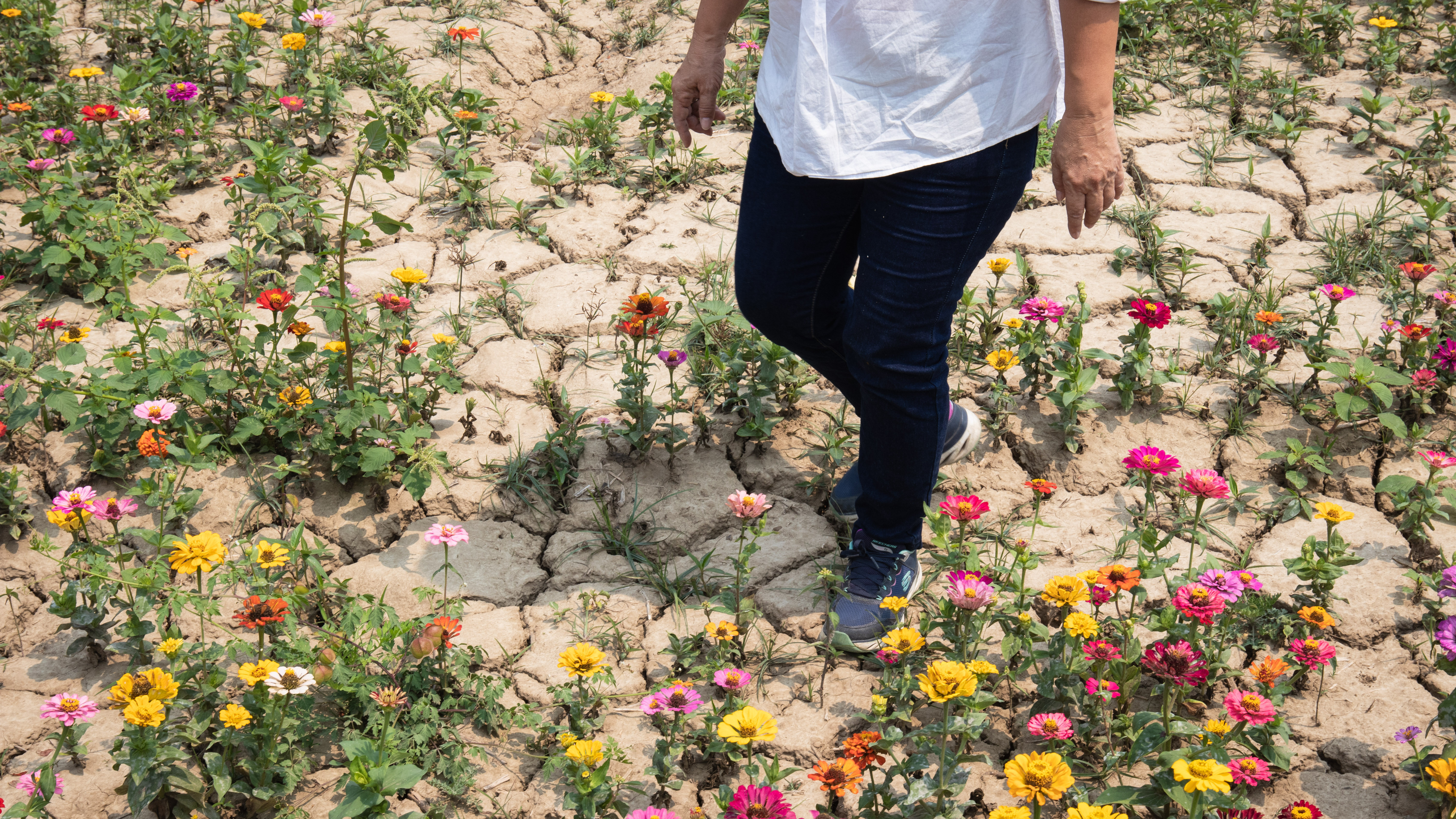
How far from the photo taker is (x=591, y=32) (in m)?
4.65

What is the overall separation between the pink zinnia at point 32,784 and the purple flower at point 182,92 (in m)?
2.47

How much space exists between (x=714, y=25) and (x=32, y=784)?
5.65ft

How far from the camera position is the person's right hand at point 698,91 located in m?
2.11

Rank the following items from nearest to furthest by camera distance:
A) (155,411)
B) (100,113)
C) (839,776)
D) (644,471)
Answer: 1. (839,776)
2. (155,411)
3. (644,471)
4. (100,113)

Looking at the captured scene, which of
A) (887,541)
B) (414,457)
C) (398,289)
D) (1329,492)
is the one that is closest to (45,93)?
(398,289)

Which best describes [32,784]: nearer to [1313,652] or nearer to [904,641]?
[904,641]

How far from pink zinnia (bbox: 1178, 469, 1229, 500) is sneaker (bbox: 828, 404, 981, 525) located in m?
0.51

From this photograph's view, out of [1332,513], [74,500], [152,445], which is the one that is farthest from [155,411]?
[1332,513]

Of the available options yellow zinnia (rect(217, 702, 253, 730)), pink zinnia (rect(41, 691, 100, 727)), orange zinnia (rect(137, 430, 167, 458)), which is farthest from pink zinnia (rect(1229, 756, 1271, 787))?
orange zinnia (rect(137, 430, 167, 458))

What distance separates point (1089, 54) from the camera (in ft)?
5.21

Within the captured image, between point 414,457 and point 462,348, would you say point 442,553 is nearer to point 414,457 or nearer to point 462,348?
point 414,457

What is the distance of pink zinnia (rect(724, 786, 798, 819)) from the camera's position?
5.24 ft

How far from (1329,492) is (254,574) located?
232 centimetres

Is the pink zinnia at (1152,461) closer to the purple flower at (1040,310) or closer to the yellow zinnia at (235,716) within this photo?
the purple flower at (1040,310)
